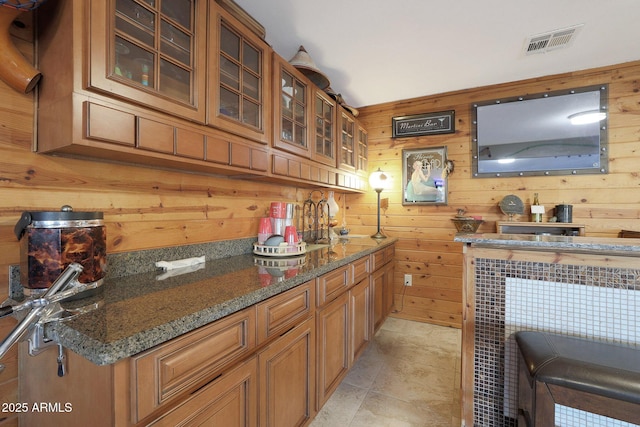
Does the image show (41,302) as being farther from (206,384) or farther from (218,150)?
(218,150)

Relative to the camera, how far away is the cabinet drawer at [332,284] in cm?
149

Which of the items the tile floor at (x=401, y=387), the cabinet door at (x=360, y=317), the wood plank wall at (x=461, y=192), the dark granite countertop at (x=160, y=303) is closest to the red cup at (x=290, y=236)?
the dark granite countertop at (x=160, y=303)

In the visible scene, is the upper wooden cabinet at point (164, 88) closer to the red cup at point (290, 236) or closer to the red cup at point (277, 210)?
the red cup at point (277, 210)

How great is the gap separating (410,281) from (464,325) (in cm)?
169

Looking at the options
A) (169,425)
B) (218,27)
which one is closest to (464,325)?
(169,425)

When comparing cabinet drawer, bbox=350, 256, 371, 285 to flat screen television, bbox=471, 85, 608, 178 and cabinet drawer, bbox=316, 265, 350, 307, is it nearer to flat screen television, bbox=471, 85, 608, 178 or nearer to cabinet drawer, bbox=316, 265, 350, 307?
cabinet drawer, bbox=316, 265, 350, 307

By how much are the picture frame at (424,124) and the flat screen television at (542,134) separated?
0.23 m

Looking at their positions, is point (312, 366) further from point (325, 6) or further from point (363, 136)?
point (363, 136)

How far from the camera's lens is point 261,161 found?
158 centimetres

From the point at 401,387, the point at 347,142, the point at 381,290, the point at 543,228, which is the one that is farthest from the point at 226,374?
the point at 543,228

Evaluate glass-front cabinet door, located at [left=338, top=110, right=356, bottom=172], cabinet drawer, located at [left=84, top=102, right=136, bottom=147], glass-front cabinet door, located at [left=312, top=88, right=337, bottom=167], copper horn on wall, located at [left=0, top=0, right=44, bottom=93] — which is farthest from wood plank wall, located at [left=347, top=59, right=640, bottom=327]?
copper horn on wall, located at [left=0, top=0, right=44, bottom=93]

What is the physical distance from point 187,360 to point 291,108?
5.14ft

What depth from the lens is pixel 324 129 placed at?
7.59 ft

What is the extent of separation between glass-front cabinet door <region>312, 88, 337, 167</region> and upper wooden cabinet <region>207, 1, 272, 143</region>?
58 cm
